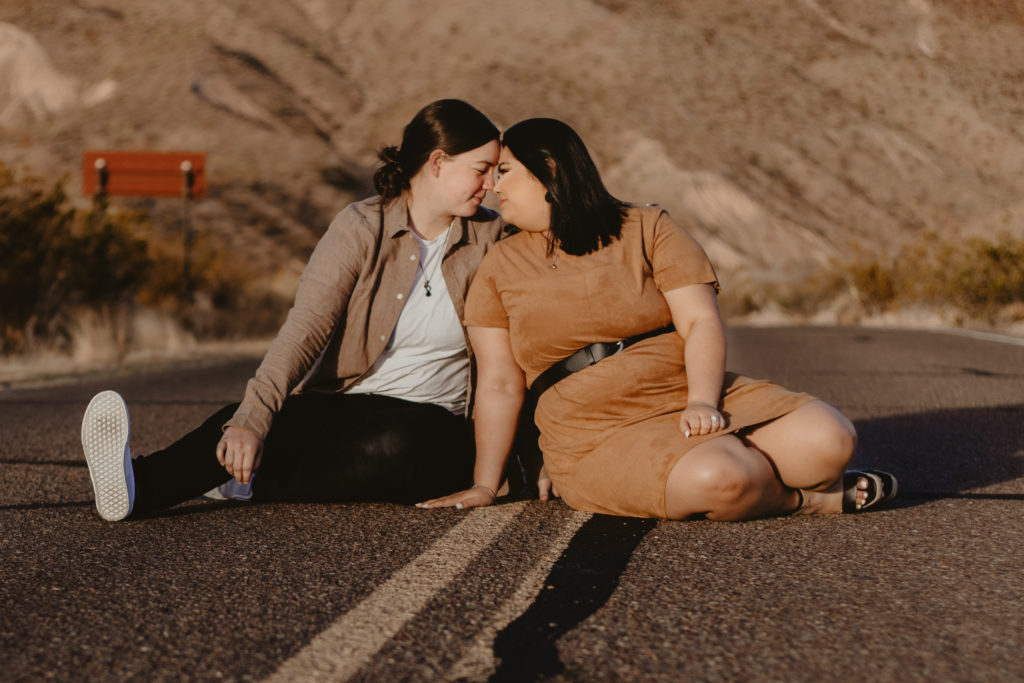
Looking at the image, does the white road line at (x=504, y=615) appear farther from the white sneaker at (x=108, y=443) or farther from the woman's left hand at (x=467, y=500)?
the white sneaker at (x=108, y=443)

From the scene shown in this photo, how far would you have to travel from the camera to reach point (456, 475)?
4.04 metres

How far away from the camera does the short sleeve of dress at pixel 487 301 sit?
3818 millimetres

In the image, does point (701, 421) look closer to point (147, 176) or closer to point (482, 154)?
point (482, 154)

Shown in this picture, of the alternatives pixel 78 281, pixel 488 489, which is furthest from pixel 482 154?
pixel 78 281

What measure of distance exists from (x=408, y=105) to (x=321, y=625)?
49696 mm

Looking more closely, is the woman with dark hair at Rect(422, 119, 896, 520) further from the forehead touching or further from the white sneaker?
the white sneaker

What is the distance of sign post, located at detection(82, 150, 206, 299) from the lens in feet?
63.5

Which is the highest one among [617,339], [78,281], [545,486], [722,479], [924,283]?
[617,339]

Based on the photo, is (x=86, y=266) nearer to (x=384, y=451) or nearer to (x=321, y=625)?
(x=384, y=451)

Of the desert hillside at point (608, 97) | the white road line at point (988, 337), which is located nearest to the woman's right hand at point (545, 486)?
the white road line at point (988, 337)

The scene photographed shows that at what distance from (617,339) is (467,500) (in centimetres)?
77

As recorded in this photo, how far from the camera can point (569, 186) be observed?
360 centimetres

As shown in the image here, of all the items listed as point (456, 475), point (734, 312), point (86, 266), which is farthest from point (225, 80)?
point (456, 475)

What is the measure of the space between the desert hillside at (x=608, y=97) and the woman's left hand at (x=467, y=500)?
33.1m
